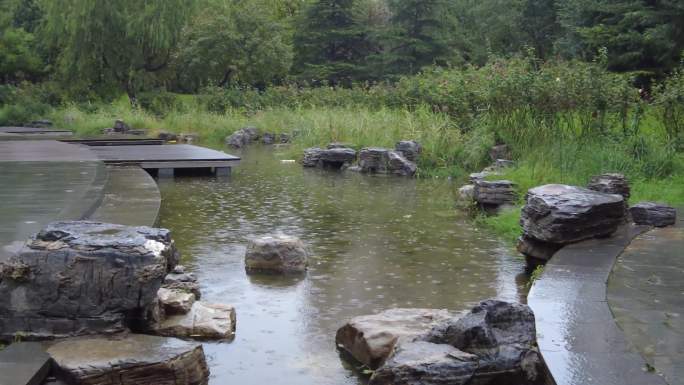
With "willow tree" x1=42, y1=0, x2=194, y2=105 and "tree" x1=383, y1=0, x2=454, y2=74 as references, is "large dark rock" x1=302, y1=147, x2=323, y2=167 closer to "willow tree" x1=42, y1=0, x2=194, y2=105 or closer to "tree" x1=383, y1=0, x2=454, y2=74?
"willow tree" x1=42, y1=0, x2=194, y2=105

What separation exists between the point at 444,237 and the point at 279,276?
8.17ft

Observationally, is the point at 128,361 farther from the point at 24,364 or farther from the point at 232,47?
the point at 232,47

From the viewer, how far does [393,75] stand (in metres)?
37.9

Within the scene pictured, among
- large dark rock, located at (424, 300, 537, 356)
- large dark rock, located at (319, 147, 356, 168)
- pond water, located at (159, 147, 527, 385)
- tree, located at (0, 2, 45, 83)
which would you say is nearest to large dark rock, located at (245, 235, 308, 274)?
pond water, located at (159, 147, 527, 385)

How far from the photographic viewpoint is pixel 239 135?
2272 cm

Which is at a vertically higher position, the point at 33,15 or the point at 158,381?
the point at 33,15

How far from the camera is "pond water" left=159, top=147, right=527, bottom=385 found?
4.80 metres

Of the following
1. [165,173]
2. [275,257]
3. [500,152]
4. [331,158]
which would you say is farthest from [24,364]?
[331,158]

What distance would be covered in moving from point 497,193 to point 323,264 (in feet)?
11.8

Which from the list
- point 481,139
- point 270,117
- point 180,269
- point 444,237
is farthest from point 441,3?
point 180,269

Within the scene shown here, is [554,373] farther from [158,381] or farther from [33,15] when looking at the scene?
[33,15]

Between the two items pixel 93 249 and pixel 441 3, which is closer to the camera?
pixel 93 249

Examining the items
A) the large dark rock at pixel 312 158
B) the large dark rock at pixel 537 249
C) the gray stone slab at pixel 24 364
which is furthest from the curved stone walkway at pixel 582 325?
the large dark rock at pixel 312 158

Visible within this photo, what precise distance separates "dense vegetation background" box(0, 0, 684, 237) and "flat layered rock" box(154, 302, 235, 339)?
4.65 m
